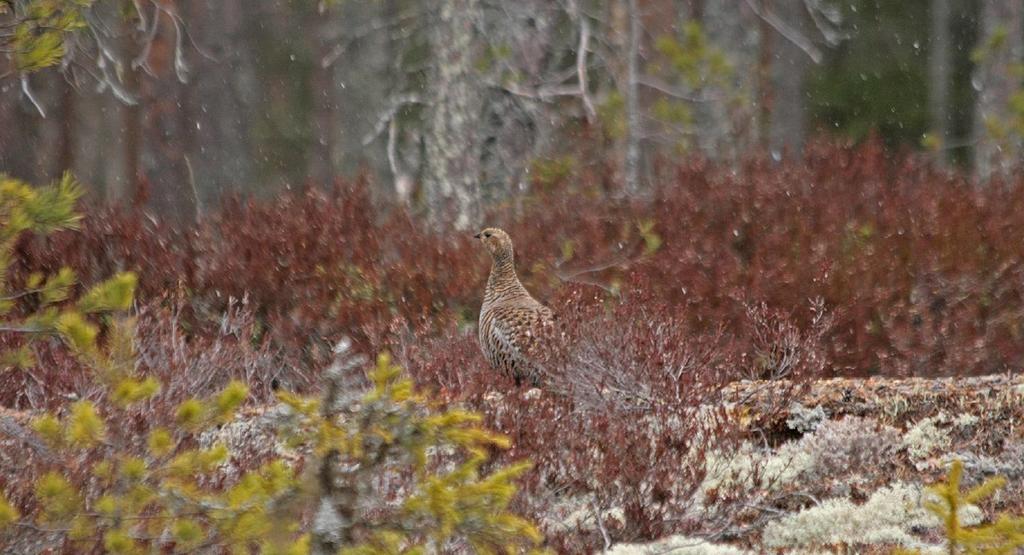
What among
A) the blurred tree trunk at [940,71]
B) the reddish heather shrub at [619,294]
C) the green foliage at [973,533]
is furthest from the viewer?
the blurred tree trunk at [940,71]

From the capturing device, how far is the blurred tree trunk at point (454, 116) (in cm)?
1038

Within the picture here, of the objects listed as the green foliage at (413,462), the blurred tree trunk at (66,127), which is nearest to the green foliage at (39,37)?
the green foliage at (413,462)

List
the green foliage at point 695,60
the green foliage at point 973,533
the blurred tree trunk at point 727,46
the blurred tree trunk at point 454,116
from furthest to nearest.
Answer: the blurred tree trunk at point 727,46 < the green foliage at point 695,60 < the blurred tree trunk at point 454,116 < the green foliage at point 973,533

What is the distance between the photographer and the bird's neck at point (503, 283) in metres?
6.92

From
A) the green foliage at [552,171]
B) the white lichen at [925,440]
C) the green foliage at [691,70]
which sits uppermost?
the green foliage at [691,70]

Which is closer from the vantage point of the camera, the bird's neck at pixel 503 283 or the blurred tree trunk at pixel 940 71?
the bird's neck at pixel 503 283

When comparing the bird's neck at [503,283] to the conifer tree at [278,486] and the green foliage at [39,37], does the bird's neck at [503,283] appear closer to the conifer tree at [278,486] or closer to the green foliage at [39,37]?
the green foliage at [39,37]

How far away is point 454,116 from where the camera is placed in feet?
34.6

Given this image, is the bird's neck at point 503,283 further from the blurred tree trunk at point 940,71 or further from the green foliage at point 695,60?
the blurred tree trunk at point 940,71

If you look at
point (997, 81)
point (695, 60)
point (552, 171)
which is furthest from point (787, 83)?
point (552, 171)

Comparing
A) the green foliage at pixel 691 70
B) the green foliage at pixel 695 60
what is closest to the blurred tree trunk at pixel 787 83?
the green foliage at pixel 691 70

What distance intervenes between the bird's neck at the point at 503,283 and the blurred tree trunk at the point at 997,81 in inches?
348

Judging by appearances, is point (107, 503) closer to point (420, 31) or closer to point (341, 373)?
point (341, 373)

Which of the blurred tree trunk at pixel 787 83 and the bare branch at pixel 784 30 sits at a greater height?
the bare branch at pixel 784 30
